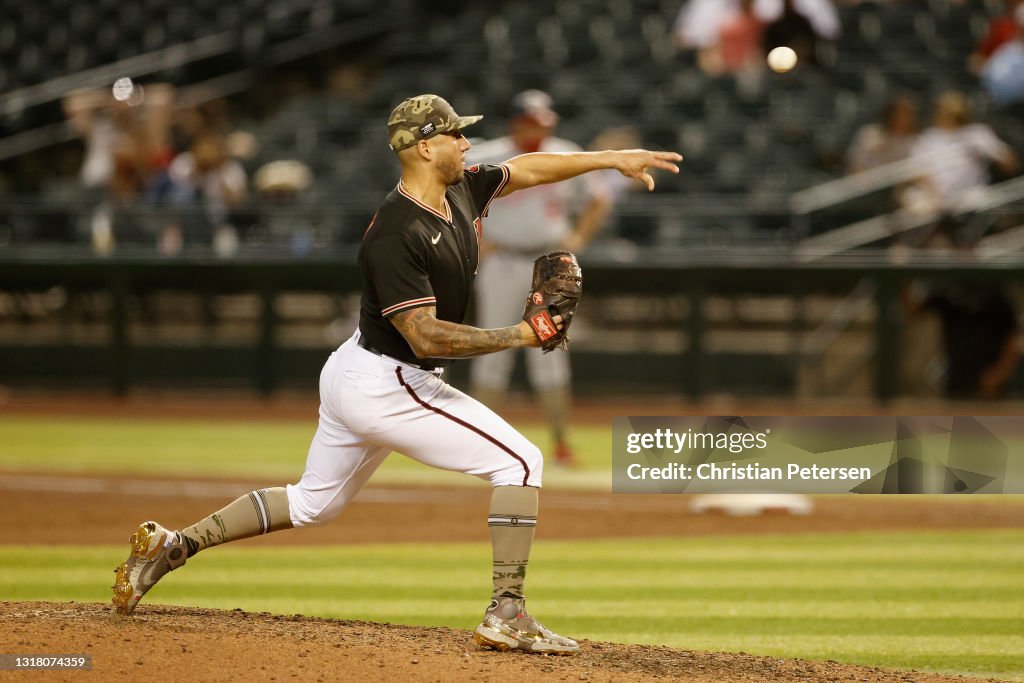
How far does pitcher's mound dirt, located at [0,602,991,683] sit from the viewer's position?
460 cm

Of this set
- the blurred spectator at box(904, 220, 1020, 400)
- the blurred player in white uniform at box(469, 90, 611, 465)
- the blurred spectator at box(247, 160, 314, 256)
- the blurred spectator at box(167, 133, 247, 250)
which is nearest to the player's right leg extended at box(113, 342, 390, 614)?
the blurred player in white uniform at box(469, 90, 611, 465)

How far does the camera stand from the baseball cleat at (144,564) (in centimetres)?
534

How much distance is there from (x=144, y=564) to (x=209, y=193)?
1147 cm

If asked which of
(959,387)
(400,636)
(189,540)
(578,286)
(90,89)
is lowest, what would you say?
(400,636)

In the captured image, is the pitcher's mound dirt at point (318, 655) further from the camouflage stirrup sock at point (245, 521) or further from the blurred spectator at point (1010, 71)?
the blurred spectator at point (1010, 71)

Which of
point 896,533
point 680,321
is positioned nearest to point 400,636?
point 896,533

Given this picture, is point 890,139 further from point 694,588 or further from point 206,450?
point 694,588

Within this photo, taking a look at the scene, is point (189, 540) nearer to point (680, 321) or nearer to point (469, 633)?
point (469, 633)

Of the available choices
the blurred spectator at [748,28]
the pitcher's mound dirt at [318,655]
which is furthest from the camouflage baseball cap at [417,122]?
the blurred spectator at [748,28]

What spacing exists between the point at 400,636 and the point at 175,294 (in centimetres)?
1129

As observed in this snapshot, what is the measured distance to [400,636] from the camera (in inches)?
207

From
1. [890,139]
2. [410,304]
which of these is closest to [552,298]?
[410,304]

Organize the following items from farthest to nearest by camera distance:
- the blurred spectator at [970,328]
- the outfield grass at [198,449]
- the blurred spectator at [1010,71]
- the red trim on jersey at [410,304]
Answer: the blurred spectator at [1010,71], the blurred spectator at [970,328], the outfield grass at [198,449], the red trim on jersey at [410,304]

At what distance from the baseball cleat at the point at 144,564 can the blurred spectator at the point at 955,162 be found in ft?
36.3
